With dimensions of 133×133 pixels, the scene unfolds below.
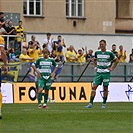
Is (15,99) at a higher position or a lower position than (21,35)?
lower

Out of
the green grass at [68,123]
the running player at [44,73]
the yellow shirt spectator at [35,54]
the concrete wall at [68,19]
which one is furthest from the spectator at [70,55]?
the green grass at [68,123]

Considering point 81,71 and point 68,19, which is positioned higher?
point 68,19

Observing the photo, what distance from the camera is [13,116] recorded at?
19.1m

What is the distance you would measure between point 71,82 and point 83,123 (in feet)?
51.8

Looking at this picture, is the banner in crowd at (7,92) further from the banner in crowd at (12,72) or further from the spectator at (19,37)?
the spectator at (19,37)

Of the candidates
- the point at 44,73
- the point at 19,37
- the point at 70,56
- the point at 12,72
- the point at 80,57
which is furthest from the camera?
the point at 80,57

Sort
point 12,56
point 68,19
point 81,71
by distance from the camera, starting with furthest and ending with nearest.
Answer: point 68,19 → point 81,71 → point 12,56

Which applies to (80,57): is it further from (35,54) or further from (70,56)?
(35,54)

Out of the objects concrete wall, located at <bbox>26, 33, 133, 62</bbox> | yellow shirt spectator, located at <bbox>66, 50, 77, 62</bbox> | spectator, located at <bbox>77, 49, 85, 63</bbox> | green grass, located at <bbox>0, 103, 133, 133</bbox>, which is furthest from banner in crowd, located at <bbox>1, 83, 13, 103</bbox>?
green grass, located at <bbox>0, 103, 133, 133</bbox>

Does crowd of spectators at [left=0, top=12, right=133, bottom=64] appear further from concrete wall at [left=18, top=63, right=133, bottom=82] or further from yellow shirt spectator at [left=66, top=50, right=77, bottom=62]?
concrete wall at [left=18, top=63, right=133, bottom=82]

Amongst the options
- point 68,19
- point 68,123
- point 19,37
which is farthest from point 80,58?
point 68,123

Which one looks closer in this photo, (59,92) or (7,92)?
(7,92)

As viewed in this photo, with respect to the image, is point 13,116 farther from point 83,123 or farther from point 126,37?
point 126,37

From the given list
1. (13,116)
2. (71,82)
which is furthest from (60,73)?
(13,116)
